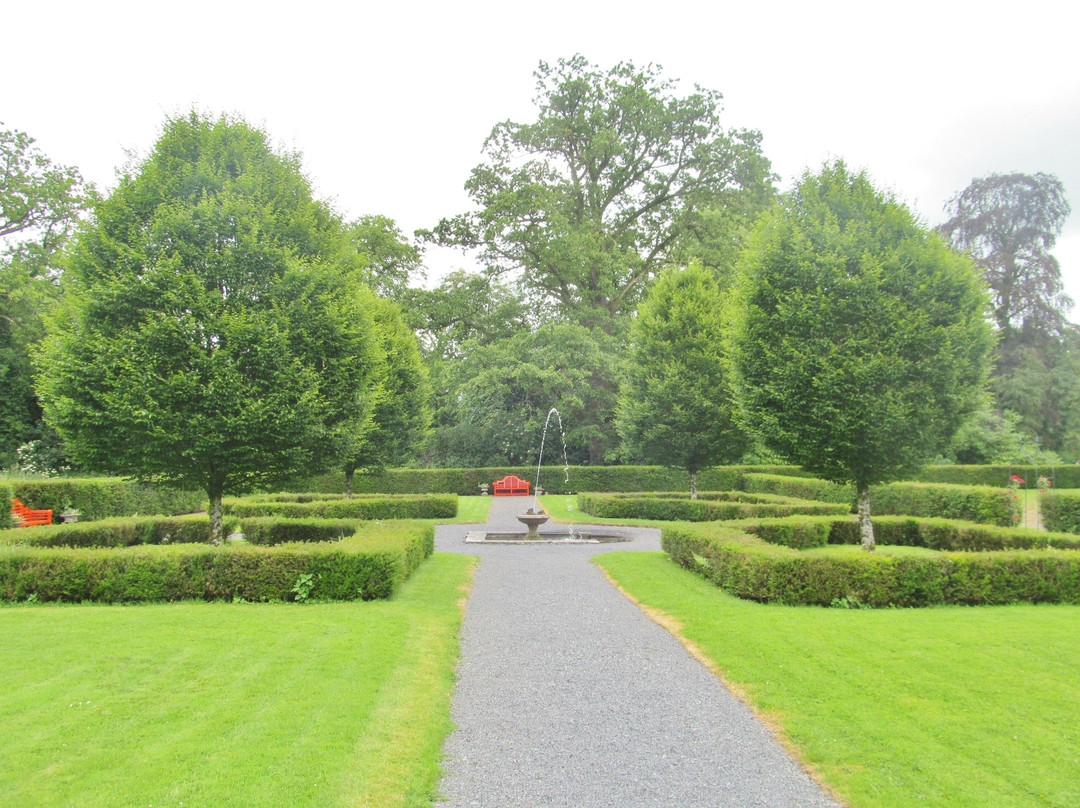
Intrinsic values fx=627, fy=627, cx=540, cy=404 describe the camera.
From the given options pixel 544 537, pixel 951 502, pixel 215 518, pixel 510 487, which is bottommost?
pixel 544 537

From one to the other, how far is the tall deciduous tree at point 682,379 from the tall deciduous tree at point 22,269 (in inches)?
1072

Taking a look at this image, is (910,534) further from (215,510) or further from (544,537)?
(215,510)

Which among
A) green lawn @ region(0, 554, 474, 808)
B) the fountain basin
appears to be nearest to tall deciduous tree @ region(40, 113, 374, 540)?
green lawn @ region(0, 554, 474, 808)

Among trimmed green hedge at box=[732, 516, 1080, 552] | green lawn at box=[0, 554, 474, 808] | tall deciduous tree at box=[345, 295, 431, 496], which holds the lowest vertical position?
green lawn at box=[0, 554, 474, 808]

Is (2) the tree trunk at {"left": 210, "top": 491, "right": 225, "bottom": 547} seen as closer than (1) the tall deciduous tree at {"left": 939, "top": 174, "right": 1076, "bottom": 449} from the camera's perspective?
Yes

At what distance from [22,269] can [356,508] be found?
24.8 m

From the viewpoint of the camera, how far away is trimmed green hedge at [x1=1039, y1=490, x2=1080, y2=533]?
15117 mm

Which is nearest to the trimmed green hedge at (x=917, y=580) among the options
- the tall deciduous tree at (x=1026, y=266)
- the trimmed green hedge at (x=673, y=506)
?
the trimmed green hedge at (x=673, y=506)

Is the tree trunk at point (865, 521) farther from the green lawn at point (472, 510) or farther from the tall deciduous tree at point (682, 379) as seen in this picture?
the green lawn at point (472, 510)

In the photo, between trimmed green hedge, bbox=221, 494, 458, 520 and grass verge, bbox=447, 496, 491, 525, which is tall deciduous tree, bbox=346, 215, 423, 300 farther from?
trimmed green hedge, bbox=221, 494, 458, 520

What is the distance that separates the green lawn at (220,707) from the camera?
369 centimetres

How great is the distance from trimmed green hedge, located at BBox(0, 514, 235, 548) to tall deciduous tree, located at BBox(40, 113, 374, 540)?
1.14 m

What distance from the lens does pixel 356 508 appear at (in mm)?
18422

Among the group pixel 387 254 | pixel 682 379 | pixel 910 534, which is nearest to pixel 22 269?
pixel 387 254
